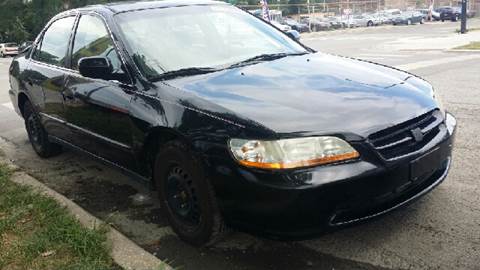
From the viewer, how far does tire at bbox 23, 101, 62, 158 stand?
5.81 metres

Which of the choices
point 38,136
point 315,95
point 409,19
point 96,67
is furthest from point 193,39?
point 409,19

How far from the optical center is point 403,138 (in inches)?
121

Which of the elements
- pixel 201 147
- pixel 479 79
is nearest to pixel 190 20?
pixel 201 147

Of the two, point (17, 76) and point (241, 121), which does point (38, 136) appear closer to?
point (17, 76)

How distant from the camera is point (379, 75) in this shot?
374 centimetres

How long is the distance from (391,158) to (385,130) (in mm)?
164

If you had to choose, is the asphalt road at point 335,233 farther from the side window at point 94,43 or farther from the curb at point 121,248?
the side window at point 94,43

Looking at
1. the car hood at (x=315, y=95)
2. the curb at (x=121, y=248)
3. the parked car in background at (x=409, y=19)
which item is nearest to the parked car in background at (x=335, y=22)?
the parked car in background at (x=409, y=19)

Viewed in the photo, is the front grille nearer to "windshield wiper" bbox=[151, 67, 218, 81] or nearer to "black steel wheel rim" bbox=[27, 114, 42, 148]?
"windshield wiper" bbox=[151, 67, 218, 81]

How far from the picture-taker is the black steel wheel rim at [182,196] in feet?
11.0

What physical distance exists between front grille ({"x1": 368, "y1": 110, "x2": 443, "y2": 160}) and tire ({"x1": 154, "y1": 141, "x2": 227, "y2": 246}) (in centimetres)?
101

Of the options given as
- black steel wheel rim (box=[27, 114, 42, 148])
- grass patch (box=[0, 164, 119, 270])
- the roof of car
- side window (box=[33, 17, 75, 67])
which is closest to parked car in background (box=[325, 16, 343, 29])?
black steel wheel rim (box=[27, 114, 42, 148])

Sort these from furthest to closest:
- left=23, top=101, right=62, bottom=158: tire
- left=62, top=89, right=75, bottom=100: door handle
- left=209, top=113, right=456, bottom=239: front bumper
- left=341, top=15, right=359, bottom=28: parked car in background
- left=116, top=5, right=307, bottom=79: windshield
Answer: left=341, top=15, right=359, bottom=28: parked car in background < left=23, top=101, right=62, bottom=158: tire < left=62, top=89, right=75, bottom=100: door handle < left=116, top=5, right=307, bottom=79: windshield < left=209, top=113, right=456, bottom=239: front bumper

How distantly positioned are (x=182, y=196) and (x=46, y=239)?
985 mm
